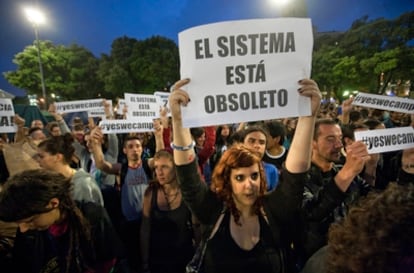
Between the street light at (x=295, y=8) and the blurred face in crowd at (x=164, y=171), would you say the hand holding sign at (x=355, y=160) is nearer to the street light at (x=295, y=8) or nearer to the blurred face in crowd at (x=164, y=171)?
the blurred face in crowd at (x=164, y=171)

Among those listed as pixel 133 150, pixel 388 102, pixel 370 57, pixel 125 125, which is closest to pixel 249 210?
pixel 133 150

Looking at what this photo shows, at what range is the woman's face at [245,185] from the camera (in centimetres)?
205

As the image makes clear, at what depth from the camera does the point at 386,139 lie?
2.78 meters

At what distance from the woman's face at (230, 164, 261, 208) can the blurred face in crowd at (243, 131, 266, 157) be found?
146 cm

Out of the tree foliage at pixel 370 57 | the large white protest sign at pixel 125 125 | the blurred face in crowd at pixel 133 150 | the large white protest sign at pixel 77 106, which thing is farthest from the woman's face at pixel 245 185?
the tree foliage at pixel 370 57

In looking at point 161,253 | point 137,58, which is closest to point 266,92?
point 161,253

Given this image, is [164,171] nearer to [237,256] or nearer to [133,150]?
[133,150]

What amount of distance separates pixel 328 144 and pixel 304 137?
1136 mm

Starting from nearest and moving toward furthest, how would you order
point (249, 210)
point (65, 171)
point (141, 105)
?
point (249, 210) < point (65, 171) < point (141, 105)

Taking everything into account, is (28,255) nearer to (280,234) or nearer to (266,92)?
(280,234)

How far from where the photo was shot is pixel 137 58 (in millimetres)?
36812

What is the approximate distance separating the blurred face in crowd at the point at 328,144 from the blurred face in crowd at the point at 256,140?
82 centimetres

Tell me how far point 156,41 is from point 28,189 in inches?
1503

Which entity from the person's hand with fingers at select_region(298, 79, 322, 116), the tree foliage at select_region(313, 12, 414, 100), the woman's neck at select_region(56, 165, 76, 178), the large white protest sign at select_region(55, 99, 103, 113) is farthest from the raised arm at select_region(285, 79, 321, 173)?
the tree foliage at select_region(313, 12, 414, 100)
